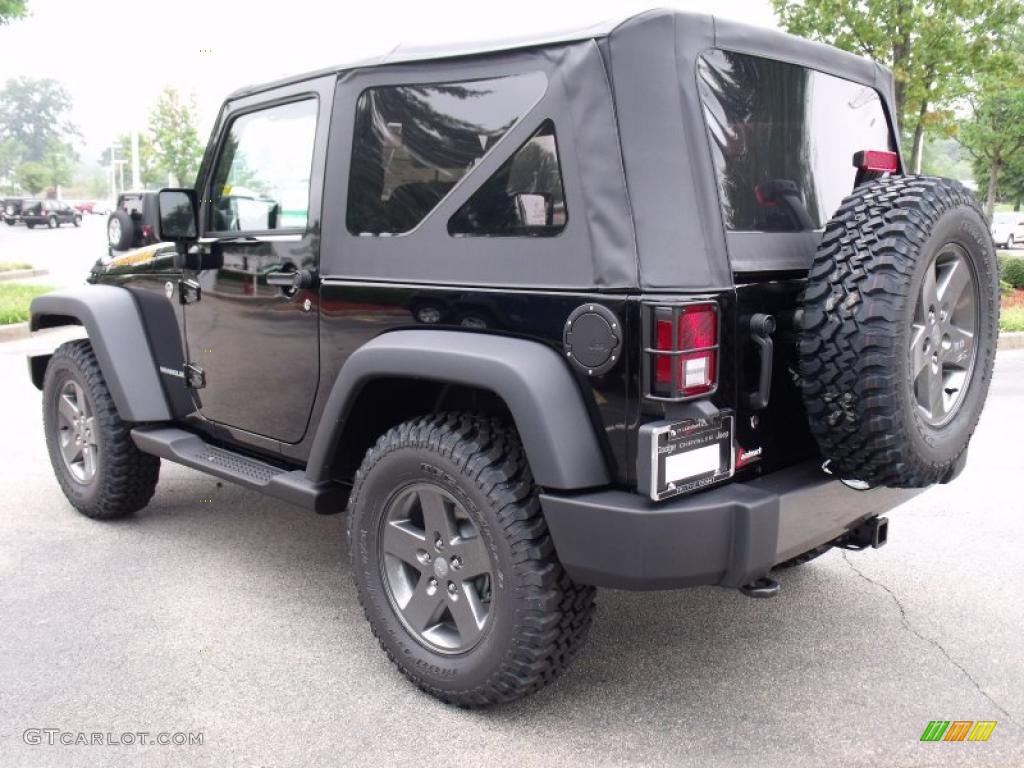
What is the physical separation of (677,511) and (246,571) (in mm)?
2345

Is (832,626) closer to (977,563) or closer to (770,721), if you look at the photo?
(770,721)

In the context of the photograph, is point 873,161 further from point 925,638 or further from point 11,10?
point 11,10

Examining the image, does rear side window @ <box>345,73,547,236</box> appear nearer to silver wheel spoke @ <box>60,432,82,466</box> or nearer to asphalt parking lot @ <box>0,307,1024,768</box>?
asphalt parking lot @ <box>0,307,1024,768</box>

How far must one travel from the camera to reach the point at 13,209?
162ft

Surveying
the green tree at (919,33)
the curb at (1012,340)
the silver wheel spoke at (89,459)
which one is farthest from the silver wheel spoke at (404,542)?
the green tree at (919,33)

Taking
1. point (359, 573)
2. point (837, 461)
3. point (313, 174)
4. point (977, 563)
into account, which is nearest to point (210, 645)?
point (359, 573)

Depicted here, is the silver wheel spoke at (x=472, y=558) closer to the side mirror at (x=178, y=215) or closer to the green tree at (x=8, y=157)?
the side mirror at (x=178, y=215)

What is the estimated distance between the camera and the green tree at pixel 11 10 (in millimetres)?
13930

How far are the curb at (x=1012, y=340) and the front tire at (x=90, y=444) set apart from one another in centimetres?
1054

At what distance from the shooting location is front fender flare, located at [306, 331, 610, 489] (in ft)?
8.27

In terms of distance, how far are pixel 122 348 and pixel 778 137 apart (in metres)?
2.99

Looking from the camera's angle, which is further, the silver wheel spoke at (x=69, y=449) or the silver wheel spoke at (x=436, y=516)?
the silver wheel spoke at (x=69, y=449)

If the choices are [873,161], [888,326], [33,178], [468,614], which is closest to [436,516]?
[468,614]

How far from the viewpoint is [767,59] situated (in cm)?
295
